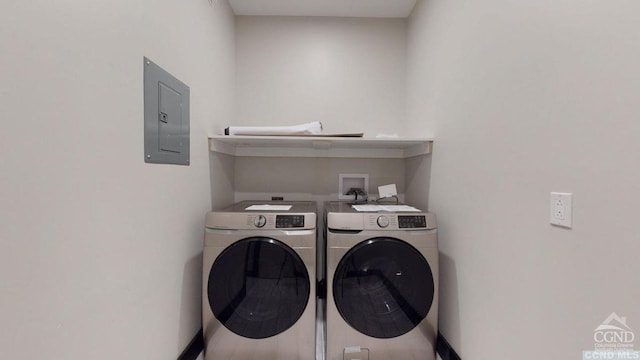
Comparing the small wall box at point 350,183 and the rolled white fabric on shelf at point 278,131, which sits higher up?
the rolled white fabric on shelf at point 278,131

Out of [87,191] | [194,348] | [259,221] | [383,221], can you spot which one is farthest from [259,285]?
[87,191]

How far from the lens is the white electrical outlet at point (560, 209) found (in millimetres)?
726

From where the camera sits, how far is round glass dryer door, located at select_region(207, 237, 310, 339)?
1239 mm

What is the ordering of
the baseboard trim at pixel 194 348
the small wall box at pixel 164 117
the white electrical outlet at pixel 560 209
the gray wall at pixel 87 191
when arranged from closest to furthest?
1. the gray wall at pixel 87 191
2. the white electrical outlet at pixel 560 209
3. the small wall box at pixel 164 117
4. the baseboard trim at pixel 194 348

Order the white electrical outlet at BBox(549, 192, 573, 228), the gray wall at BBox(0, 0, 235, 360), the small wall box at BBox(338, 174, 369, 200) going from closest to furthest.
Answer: the gray wall at BBox(0, 0, 235, 360) < the white electrical outlet at BBox(549, 192, 573, 228) < the small wall box at BBox(338, 174, 369, 200)

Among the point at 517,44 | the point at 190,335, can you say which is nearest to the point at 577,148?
the point at 517,44

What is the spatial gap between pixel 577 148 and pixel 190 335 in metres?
1.73

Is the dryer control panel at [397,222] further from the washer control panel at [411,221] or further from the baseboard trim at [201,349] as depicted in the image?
the baseboard trim at [201,349]

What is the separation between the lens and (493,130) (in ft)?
3.38

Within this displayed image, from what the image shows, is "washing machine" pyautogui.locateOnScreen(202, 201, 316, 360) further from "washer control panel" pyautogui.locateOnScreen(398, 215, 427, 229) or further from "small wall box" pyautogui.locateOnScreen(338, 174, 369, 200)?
"small wall box" pyautogui.locateOnScreen(338, 174, 369, 200)

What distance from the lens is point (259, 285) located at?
1249mm

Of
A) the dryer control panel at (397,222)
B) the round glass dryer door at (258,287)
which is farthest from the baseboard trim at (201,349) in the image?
the dryer control panel at (397,222)

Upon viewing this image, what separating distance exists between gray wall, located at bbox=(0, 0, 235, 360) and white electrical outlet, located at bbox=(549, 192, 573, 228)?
1366mm

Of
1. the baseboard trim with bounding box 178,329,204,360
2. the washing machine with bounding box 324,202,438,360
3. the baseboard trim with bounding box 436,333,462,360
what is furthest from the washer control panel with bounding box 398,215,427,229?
the baseboard trim with bounding box 178,329,204,360
